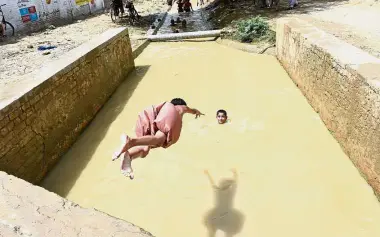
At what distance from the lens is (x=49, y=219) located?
107 inches

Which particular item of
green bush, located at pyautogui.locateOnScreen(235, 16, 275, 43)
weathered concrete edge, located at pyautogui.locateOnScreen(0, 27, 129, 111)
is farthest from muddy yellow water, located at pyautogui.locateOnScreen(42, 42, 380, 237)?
green bush, located at pyautogui.locateOnScreen(235, 16, 275, 43)

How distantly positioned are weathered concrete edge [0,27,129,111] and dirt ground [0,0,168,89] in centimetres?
52

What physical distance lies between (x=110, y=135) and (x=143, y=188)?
199 cm

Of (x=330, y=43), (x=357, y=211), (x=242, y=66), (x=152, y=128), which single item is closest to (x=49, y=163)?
(x=152, y=128)

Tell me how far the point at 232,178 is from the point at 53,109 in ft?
10.8

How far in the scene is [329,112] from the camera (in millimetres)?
5809

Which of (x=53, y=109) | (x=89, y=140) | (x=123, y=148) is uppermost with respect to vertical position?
(x=123, y=148)

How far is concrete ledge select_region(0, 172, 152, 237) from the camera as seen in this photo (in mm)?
2555

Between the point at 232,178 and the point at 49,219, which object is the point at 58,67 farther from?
the point at 49,219

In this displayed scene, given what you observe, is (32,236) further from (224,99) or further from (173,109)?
(224,99)

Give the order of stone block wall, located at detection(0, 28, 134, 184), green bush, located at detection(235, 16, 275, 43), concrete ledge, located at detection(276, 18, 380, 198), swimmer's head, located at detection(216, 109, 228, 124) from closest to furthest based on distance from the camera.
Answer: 1. concrete ledge, located at detection(276, 18, 380, 198)
2. stone block wall, located at detection(0, 28, 134, 184)
3. swimmer's head, located at detection(216, 109, 228, 124)
4. green bush, located at detection(235, 16, 275, 43)

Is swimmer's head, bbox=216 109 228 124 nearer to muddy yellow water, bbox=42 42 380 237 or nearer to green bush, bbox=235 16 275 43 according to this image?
muddy yellow water, bbox=42 42 380 237

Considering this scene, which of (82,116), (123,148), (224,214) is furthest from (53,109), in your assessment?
(224,214)

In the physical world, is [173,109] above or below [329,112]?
above
